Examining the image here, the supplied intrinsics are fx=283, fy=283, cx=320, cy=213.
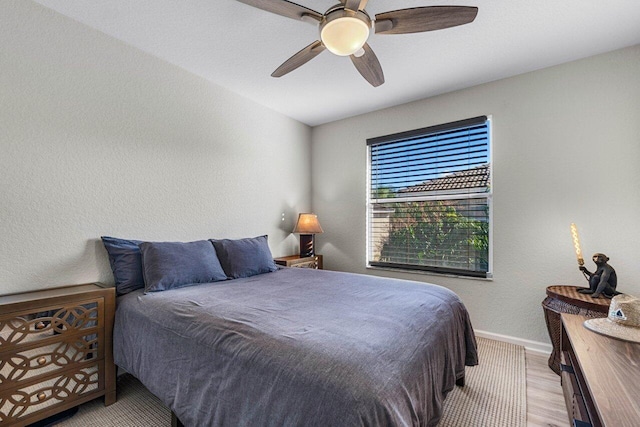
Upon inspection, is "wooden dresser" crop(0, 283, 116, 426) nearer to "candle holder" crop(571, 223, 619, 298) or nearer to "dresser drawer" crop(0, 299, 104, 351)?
"dresser drawer" crop(0, 299, 104, 351)

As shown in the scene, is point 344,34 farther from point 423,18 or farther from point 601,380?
point 601,380

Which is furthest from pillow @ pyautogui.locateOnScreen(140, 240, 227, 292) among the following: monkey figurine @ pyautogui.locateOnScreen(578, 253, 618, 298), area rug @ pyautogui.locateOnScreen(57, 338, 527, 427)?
monkey figurine @ pyautogui.locateOnScreen(578, 253, 618, 298)

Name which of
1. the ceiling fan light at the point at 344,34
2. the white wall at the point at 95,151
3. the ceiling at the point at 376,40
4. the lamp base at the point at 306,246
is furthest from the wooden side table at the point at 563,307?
the white wall at the point at 95,151

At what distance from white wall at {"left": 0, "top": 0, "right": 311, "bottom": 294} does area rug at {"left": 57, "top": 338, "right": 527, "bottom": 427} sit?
33.8 inches

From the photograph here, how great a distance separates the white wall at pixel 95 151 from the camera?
1.82m

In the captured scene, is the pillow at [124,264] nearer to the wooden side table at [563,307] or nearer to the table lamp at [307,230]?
the table lamp at [307,230]

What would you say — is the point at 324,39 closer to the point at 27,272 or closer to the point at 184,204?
the point at 184,204

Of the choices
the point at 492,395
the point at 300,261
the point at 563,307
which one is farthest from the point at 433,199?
the point at 492,395

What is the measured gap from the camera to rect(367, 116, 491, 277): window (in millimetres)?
2932

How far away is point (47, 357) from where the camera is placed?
5.49 feet

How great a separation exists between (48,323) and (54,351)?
18cm

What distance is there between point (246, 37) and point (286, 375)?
2.31 meters

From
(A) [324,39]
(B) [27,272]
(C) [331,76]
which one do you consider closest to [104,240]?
(B) [27,272]

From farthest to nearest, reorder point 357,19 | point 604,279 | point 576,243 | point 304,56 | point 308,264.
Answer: point 308,264 → point 576,243 → point 604,279 → point 304,56 → point 357,19
